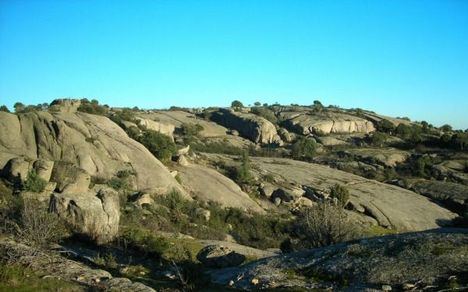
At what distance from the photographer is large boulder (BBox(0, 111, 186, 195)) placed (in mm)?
34806

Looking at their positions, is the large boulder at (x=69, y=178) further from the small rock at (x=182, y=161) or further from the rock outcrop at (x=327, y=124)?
the rock outcrop at (x=327, y=124)

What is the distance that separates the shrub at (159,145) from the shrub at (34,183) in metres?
13.4

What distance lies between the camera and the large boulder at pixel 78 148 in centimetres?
3481

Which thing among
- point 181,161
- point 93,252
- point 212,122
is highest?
A: point 212,122

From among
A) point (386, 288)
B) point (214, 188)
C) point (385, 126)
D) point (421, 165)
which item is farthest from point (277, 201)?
point (385, 126)

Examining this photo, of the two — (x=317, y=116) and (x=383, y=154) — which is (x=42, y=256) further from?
(x=317, y=116)

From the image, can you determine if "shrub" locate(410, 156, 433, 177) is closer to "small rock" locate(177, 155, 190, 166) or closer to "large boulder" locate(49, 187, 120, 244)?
"small rock" locate(177, 155, 190, 166)

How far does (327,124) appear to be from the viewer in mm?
86562

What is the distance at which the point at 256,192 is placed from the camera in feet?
138

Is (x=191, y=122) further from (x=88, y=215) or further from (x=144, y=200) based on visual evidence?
(x=88, y=215)

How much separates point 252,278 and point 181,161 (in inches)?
1086

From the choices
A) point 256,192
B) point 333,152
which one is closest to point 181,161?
point 256,192

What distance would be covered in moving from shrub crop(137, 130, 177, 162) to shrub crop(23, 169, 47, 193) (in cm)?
1338

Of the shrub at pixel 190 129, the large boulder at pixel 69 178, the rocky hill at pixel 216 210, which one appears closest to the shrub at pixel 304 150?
the rocky hill at pixel 216 210
